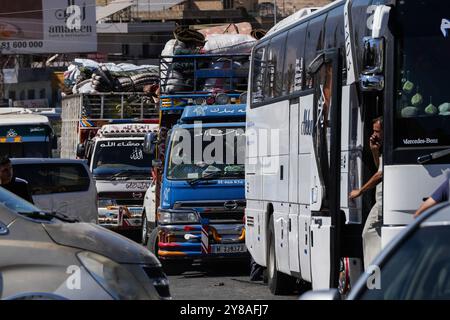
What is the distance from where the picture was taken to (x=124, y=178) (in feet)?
77.2

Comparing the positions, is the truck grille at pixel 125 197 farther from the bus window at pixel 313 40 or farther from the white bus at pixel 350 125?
the bus window at pixel 313 40

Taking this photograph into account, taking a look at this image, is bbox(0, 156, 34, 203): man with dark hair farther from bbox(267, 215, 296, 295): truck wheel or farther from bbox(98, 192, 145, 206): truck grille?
bbox(98, 192, 145, 206): truck grille

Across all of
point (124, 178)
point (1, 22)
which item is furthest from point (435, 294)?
point (1, 22)

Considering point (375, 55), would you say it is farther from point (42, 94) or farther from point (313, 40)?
point (42, 94)

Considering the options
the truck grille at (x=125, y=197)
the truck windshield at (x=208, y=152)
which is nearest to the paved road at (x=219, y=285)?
the truck windshield at (x=208, y=152)

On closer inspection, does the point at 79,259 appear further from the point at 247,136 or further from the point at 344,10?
the point at 247,136

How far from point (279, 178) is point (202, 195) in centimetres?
279

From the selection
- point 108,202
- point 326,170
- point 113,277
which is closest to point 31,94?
point 108,202

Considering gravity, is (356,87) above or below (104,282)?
above

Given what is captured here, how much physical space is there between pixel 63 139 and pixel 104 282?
26497mm

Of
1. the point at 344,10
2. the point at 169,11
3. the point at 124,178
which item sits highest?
the point at 169,11

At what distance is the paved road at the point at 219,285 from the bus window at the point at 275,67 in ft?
8.95

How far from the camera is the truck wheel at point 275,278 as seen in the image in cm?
1454
